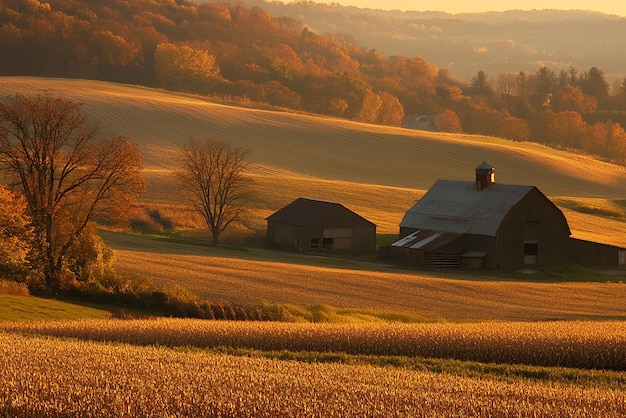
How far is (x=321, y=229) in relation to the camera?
72.7 meters

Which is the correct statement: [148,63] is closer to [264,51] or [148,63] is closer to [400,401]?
[264,51]

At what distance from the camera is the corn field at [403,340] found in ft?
85.7

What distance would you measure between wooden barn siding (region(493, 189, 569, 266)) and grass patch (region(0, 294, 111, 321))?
35412 millimetres

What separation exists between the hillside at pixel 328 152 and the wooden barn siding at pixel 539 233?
749 inches

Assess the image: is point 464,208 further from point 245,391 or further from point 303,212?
point 245,391

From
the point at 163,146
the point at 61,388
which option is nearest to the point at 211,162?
the point at 163,146

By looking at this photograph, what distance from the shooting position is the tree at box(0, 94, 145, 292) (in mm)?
42062

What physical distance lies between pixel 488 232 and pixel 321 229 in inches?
472

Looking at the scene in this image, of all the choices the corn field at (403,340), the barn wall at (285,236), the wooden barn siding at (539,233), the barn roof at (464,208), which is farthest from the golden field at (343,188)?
the corn field at (403,340)

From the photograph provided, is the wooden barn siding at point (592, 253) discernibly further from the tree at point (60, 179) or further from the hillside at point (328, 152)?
the tree at point (60, 179)

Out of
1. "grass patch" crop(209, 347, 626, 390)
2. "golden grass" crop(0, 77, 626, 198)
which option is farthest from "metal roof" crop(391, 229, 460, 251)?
"grass patch" crop(209, 347, 626, 390)

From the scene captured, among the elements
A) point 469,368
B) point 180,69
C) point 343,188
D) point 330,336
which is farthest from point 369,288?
point 180,69

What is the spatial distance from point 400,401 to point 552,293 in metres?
37.2

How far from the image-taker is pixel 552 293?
5262cm
